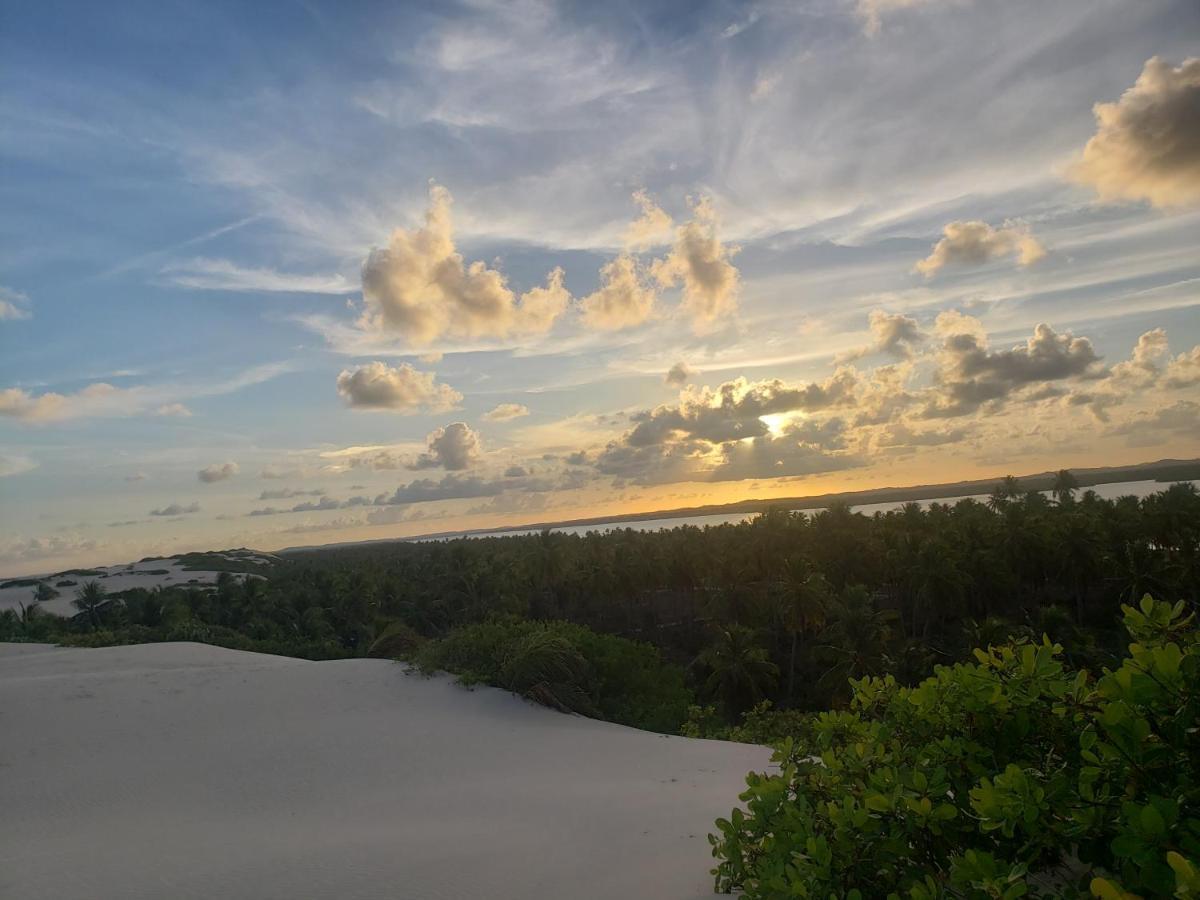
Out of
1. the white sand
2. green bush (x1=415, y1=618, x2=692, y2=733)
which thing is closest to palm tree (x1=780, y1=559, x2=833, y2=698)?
green bush (x1=415, y1=618, x2=692, y2=733)

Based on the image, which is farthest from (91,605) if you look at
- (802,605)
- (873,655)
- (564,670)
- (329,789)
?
(329,789)

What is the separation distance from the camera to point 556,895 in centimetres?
562

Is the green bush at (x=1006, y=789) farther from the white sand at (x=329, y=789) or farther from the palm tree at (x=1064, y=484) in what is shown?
the palm tree at (x=1064, y=484)

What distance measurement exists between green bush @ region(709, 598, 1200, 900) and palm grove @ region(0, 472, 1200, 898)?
0.01m

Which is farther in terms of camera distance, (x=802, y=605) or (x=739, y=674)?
(x=802, y=605)

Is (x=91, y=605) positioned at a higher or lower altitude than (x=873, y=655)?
higher

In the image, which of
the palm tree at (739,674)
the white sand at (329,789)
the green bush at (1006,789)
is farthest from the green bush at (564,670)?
the green bush at (1006,789)

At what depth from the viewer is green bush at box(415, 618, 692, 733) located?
53.4ft

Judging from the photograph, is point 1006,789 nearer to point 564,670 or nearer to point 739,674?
point 564,670

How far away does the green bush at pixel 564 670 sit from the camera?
53.4ft

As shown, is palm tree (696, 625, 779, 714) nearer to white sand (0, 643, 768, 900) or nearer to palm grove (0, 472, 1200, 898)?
palm grove (0, 472, 1200, 898)

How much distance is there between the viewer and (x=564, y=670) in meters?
16.9

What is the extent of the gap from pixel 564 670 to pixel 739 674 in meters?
17.7

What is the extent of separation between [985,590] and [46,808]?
146 ft
